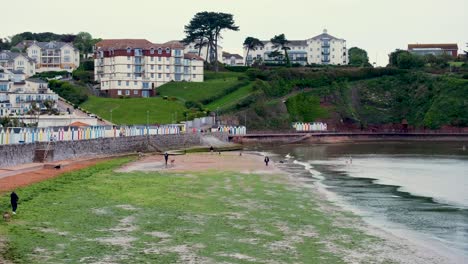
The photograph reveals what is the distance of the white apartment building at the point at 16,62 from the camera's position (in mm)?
171000

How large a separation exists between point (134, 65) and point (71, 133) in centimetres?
8083

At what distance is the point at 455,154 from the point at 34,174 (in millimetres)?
66941

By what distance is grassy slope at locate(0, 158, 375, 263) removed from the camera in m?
33.0

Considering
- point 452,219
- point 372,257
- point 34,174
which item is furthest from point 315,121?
point 372,257

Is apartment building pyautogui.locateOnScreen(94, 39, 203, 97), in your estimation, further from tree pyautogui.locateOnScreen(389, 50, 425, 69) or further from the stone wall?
tree pyautogui.locateOnScreen(389, 50, 425, 69)

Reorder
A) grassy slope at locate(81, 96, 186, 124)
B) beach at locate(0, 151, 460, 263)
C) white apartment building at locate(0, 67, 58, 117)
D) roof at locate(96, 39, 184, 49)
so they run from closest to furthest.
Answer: beach at locate(0, 151, 460, 263) → white apartment building at locate(0, 67, 58, 117) → grassy slope at locate(81, 96, 186, 124) → roof at locate(96, 39, 184, 49)

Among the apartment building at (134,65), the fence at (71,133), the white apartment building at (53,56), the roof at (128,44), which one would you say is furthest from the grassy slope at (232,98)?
the white apartment building at (53,56)

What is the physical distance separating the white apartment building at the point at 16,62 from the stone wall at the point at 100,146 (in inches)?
2798

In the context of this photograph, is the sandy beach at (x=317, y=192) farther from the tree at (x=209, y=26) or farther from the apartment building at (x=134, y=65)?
the tree at (x=209, y=26)

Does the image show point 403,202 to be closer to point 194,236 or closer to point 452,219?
point 452,219

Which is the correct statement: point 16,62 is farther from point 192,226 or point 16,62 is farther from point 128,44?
point 192,226

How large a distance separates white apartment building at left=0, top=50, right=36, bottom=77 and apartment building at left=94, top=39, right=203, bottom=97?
17377 mm

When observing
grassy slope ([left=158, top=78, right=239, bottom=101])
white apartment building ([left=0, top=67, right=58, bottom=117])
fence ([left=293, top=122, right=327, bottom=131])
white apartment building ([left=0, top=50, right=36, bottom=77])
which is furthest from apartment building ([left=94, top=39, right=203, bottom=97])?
fence ([left=293, top=122, right=327, bottom=131])

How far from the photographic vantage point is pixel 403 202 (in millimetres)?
52406
